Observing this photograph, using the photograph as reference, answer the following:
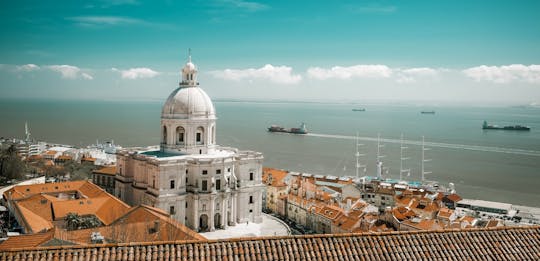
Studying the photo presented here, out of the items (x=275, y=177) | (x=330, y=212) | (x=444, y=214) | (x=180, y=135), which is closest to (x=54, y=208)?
(x=180, y=135)

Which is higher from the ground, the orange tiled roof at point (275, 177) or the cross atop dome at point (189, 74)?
the cross atop dome at point (189, 74)

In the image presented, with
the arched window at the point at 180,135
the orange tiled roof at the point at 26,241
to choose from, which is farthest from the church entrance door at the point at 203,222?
the orange tiled roof at the point at 26,241

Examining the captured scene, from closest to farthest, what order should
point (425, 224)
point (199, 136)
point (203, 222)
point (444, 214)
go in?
point (425, 224), point (203, 222), point (444, 214), point (199, 136)

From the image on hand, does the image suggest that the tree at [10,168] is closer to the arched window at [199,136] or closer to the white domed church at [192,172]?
the white domed church at [192,172]

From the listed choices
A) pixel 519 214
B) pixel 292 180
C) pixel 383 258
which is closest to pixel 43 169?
pixel 292 180

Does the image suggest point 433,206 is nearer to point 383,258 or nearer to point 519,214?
point 519,214

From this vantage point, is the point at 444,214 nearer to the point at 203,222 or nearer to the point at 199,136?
the point at 203,222

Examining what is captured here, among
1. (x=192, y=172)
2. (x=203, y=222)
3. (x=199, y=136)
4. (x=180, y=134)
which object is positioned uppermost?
(x=180, y=134)

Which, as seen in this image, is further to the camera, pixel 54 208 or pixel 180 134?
pixel 180 134
